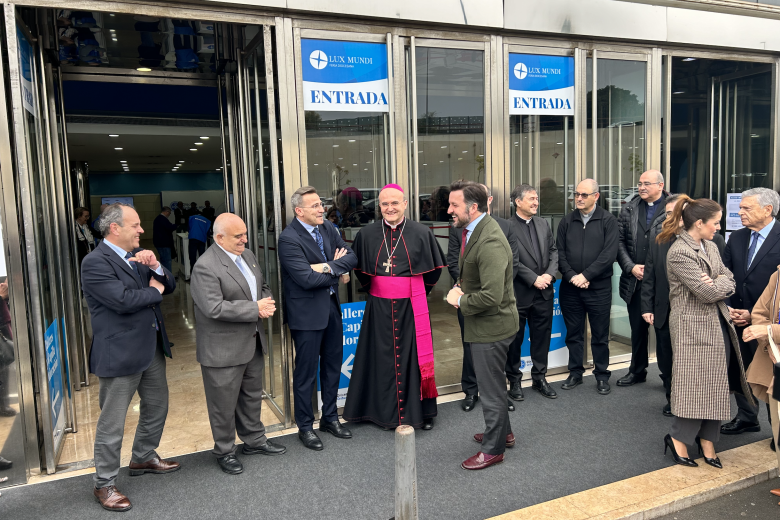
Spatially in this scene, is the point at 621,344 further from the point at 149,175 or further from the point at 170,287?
the point at 149,175

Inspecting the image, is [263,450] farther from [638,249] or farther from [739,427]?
[638,249]

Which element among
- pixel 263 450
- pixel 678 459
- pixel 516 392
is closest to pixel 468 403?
pixel 516 392

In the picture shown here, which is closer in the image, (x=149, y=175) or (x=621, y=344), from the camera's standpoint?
(x=621, y=344)

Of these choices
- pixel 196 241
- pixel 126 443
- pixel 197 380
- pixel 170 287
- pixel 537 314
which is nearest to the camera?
pixel 170 287

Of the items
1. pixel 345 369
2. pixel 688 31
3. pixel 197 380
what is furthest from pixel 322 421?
pixel 688 31

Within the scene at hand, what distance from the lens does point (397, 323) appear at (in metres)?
4.23

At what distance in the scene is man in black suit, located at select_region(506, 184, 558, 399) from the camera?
488 cm

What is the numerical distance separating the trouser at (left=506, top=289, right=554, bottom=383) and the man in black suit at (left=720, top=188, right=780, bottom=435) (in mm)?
1418

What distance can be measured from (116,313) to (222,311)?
595 mm

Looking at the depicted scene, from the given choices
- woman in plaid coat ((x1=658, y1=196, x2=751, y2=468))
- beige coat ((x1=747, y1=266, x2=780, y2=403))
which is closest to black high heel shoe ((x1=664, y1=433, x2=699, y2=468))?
woman in plaid coat ((x1=658, y1=196, x2=751, y2=468))

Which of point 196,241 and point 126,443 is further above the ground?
point 196,241

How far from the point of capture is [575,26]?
533 cm

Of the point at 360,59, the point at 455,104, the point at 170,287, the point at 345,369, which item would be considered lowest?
the point at 345,369

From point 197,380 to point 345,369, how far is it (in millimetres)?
1851
